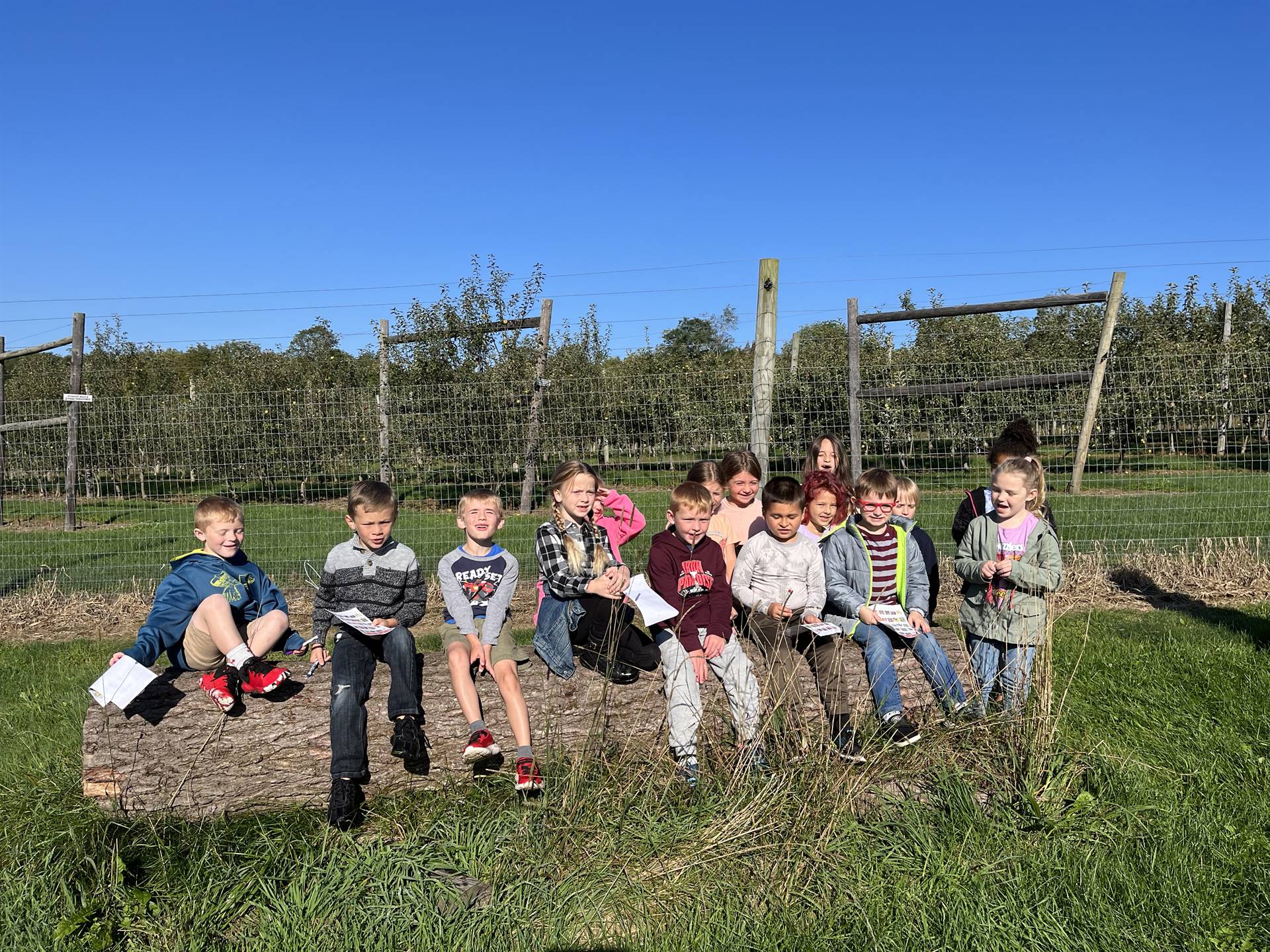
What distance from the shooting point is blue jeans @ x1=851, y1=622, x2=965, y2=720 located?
13.0ft

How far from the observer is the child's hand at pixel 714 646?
4047mm

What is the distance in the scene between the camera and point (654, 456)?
9578 millimetres

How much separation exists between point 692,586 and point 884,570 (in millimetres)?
954

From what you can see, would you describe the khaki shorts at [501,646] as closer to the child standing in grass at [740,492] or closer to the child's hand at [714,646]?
the child's hand at [714,646]

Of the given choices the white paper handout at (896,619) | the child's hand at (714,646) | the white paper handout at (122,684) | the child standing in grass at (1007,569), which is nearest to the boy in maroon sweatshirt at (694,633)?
the child's hand at (714,646)

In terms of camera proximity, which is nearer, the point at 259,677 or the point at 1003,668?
the point at 259,677

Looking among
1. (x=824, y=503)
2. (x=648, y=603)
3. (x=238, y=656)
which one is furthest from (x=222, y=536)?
(x=824, y=503)

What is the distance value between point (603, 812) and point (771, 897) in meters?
0.67

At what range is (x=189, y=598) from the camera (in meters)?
4.18

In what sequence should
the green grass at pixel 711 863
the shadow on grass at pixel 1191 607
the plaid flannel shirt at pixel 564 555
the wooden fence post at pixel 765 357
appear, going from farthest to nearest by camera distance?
the wooden fence post at pixel 765 357 → the shadow on grass at pixel 1191 607 → the plaid flannel shirt at pixel 564 555 → the green grass at pixel 711 863

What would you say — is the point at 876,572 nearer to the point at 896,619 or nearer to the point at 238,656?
the point at 896,619

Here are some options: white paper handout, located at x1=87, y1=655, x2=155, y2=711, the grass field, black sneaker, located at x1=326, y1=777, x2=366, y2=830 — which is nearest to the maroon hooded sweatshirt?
black sneaker, located at x1=326, y1=777, x2=366, y2=830

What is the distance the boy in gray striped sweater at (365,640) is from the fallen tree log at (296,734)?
0.11 metres

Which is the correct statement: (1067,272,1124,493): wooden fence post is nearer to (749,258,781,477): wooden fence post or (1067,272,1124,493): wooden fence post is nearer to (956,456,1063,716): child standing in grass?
(749,258,781,477): wooden fence post
